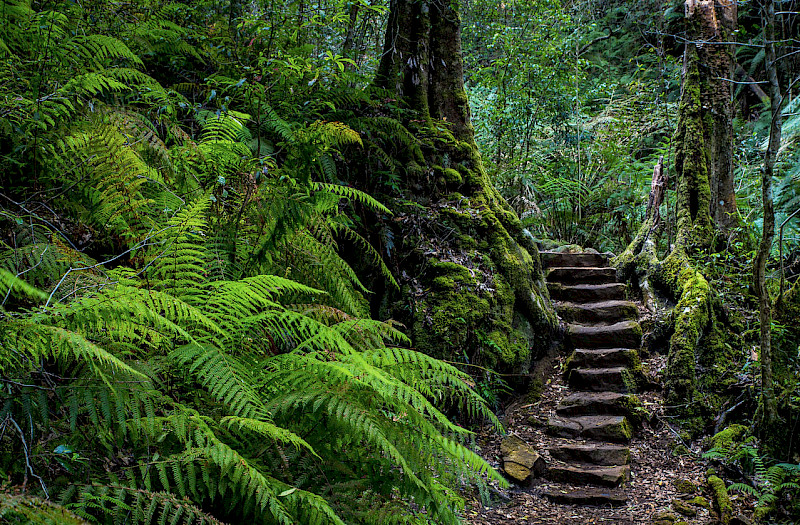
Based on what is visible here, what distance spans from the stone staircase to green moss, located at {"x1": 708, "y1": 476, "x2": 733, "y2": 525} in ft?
2.05

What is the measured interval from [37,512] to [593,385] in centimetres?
529

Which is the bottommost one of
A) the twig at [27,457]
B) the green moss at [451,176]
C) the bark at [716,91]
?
the twig at [27,457]

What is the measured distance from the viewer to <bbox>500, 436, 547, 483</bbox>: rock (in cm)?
429

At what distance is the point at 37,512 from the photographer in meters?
1.02

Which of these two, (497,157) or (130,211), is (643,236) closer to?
(497,157)

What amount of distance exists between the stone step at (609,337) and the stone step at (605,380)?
52 cm

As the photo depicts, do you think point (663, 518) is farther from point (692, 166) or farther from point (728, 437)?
point (692, 166)

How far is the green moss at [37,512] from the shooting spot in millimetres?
958

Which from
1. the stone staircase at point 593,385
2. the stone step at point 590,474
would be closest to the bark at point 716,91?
the stone staircase at point 593,385

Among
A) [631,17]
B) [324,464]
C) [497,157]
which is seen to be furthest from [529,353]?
[631,17]

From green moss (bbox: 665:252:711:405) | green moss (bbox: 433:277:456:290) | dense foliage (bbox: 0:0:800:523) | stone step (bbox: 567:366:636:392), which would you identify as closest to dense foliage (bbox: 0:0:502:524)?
dense foliage (bbox: 0:0:800:523)

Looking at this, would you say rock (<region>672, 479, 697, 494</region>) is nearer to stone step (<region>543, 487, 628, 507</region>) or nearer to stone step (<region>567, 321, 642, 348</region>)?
stone step (<region>543, 487, 628, 507</region>)

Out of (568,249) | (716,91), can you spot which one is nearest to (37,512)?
(716,91)

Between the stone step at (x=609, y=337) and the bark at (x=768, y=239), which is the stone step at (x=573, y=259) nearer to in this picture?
the stone step at (x=609, y=337)
